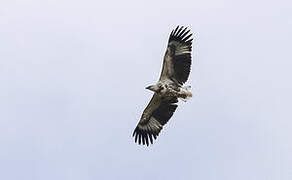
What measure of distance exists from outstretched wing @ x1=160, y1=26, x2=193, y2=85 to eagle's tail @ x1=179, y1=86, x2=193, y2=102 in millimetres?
514

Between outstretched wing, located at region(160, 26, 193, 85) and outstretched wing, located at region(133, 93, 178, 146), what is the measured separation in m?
1.20

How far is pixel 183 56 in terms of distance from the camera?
171 ft

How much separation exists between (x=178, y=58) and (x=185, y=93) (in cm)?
167

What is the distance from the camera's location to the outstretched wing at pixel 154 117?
53.3m

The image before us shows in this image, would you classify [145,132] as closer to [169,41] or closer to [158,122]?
[158,122]

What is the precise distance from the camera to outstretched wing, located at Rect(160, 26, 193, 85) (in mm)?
52156

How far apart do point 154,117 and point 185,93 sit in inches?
122

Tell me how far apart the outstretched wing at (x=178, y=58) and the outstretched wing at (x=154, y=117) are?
120 cm

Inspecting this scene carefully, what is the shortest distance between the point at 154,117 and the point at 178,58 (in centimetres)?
357

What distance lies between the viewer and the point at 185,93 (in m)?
51.6

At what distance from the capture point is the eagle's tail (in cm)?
5160

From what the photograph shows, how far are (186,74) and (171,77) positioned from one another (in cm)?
69

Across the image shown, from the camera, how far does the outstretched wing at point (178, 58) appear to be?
52.2 meters

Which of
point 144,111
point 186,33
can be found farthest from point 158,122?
point 186,33
